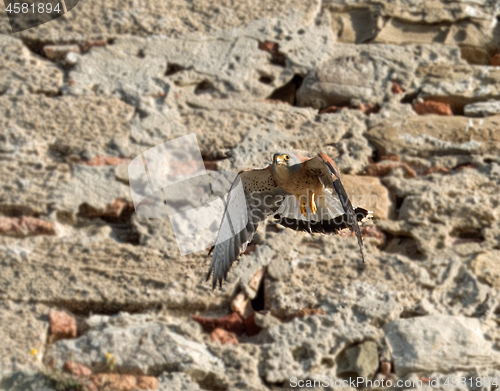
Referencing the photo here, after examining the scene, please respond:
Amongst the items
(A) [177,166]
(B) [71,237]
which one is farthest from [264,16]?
(B) [71,237]

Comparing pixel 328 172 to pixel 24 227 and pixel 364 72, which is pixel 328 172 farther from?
pixel 24 227

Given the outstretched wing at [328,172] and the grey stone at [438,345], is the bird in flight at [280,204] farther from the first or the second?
the grey stone at [438,345]

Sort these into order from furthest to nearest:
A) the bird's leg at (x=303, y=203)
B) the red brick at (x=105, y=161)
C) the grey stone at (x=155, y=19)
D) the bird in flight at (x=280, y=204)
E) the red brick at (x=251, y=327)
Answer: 1. the grey stone at (x=155, y=19)
2. the red brick at (x=105, y=161)
3. the bird's leg at (x=303, y=203)
4. the red brick at (x=251, y=327)
5. the bird in flight at (x=280, y=204)

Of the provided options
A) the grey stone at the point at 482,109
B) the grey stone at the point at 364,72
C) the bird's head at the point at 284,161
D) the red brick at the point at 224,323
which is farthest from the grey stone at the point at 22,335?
the grey stone at the point at 482,109

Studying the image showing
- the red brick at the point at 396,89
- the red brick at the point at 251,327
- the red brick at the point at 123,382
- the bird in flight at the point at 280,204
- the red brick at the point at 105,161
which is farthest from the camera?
the red brick at the point at 396,89

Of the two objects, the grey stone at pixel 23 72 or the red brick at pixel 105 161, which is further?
the grey stone at pixel 23 72

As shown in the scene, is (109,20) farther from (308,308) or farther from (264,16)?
(308,308)

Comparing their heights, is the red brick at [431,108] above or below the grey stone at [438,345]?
above

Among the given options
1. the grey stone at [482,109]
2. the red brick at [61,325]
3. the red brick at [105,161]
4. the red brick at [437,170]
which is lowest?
the red brick at [61,325]
